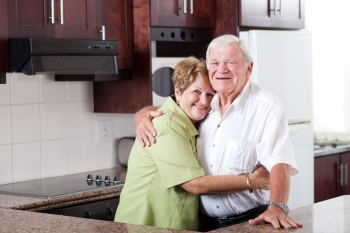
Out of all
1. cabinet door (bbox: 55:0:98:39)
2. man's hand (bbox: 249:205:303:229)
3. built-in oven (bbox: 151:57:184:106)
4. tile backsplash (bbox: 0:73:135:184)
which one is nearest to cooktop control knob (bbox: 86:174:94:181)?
tile backsplash (bbox: 0:73:135:184)

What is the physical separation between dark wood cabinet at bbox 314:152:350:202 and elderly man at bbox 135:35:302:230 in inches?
74.1

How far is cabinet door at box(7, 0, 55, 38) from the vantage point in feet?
9.73

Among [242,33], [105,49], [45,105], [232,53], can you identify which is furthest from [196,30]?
[232,53]

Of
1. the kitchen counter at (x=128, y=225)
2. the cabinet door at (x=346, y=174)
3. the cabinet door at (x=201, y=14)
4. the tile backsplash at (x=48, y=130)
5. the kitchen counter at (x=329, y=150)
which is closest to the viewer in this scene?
the kitchen counter at (x=128, y=225)

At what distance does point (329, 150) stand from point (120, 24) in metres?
1.81

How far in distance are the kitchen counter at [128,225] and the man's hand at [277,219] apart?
0.07ft

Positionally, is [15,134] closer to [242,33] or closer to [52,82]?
[52,82]

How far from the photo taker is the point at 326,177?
451 cm

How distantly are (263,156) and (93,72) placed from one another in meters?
1.17

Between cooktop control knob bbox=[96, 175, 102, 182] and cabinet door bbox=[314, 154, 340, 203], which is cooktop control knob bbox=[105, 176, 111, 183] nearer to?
cooktop control knob bbox=[96, 175, 102, 182]

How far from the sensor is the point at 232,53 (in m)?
2.51

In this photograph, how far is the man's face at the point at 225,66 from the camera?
2.51 meters

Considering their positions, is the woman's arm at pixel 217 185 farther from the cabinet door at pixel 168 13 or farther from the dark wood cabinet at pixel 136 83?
the cabinet door at pixel 168 13

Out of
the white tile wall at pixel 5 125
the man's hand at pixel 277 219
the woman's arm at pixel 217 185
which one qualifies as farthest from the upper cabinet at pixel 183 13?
the man's hand at pixel 277 219
